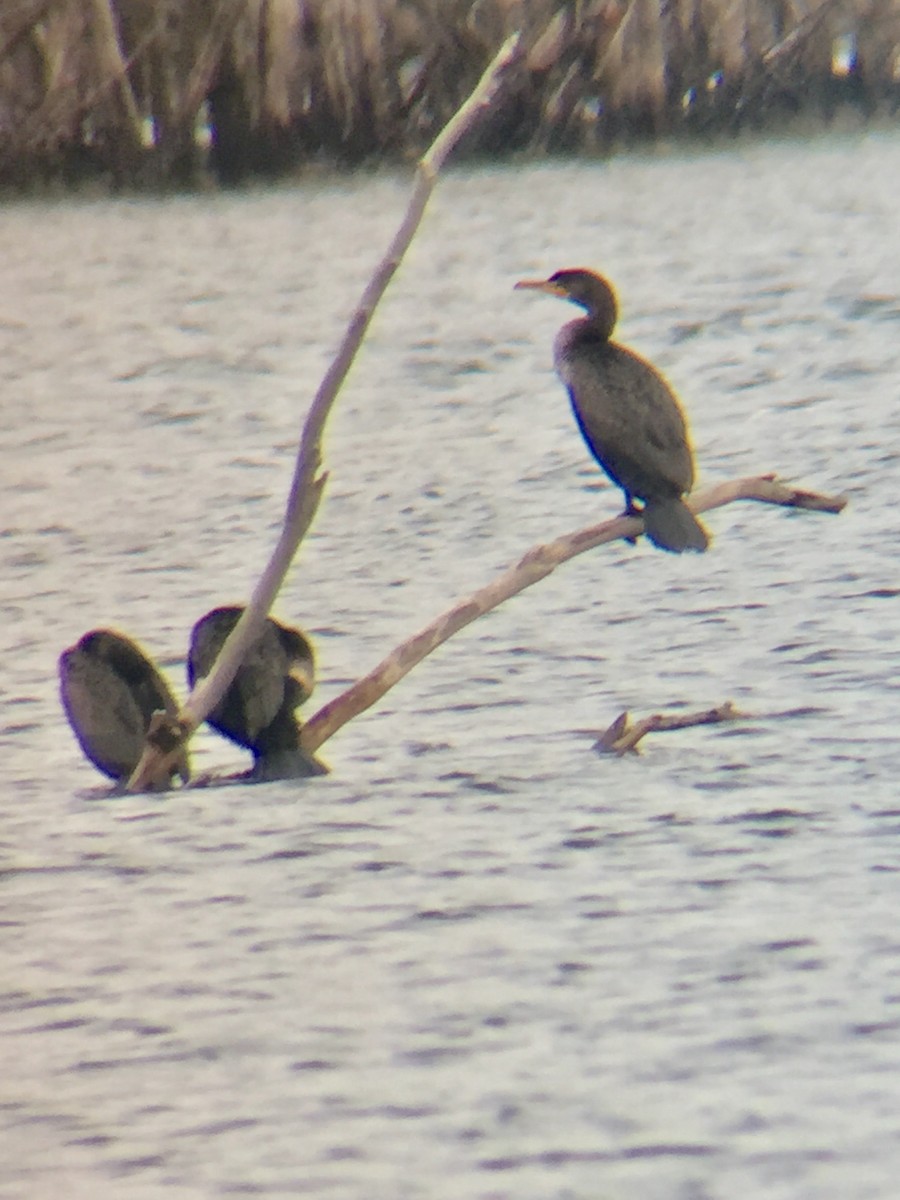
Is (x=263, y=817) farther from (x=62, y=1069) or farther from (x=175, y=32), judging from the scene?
(x=175, y=32)

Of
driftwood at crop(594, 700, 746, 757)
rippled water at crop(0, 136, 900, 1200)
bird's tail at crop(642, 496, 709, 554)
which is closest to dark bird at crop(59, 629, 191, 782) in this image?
rippled water at crop(0, 136, 900, 1200)

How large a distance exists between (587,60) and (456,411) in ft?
29.5

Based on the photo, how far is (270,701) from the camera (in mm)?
4453

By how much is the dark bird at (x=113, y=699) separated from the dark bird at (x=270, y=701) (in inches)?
3.7

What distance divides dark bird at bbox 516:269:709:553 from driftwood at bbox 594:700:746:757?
31 cm

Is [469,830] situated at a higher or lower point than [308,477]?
lower

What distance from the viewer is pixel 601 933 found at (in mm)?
3570

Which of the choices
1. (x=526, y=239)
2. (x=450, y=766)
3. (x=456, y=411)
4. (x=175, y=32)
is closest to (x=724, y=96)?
(x=175, y=32)

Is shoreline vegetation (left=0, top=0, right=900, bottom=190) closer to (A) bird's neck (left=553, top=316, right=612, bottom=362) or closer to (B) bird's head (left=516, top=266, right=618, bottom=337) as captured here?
(B) bird's head (left=516, top=266, right=618, bottom=337)

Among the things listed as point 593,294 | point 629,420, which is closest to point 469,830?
point 629,420

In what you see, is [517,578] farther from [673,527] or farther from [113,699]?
[113,699]

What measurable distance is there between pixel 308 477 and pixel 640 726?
80cm

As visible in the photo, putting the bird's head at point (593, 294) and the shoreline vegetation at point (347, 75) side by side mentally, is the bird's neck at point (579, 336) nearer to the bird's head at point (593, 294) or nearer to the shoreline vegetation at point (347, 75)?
the bird's head at point (593, 294)

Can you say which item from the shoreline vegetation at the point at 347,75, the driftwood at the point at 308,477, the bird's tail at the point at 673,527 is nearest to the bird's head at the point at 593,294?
the bird's tail at the point at 673,527
